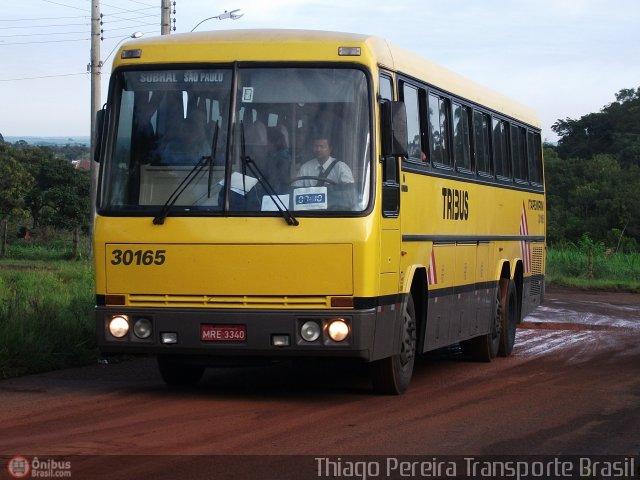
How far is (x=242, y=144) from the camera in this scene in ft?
39.3

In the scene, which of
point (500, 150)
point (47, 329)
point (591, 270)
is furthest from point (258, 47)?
point (591, 270)

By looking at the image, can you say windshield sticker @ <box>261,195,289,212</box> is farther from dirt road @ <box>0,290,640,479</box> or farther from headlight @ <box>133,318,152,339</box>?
dirt road @ <box>0,290,640,479</box>

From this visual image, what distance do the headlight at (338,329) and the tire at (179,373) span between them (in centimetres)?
214

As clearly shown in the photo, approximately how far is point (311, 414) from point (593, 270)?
32775 millimetres

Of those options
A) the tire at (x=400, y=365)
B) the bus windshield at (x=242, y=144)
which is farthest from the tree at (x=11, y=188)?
the bus windshield at (x=242, y=144)

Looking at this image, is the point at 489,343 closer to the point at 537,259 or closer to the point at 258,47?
the point at 537,259

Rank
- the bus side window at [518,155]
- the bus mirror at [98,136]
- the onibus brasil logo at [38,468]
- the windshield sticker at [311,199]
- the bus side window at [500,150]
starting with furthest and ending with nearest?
the bus side window at [518,155]
the bus side window at [500,150]
the bus mirror at [98,136]
the windshield sticker at [311,199]
the onibus brasil logo at [38,468]

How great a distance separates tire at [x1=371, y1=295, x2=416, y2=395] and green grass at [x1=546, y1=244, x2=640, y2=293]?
26.6 m

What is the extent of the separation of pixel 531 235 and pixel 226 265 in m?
8.96

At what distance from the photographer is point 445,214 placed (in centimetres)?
1453

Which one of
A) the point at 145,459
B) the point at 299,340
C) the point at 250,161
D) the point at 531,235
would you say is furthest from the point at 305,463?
the point at 531,235

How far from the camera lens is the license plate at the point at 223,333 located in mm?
11742

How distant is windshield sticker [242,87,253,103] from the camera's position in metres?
12.1

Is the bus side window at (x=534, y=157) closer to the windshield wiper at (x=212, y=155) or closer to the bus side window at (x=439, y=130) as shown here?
the bus side window at (x=439, y=130)
